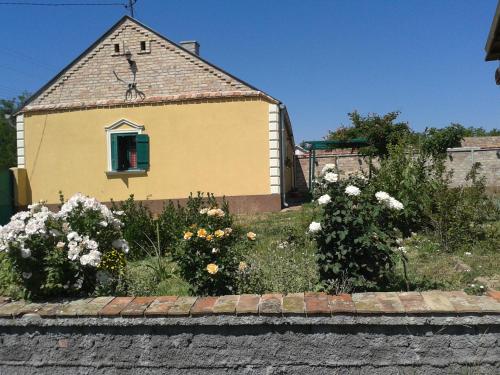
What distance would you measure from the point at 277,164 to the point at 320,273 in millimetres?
9584

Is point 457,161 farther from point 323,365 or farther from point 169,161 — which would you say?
point 323,365

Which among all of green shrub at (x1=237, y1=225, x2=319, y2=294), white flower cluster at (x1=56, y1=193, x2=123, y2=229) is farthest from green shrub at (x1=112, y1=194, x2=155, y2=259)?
white flower cluster at (x1=56, y1=193, x2=123, y2=229)

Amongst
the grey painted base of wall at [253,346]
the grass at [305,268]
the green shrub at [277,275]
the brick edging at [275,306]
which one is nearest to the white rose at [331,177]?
the grass at [305,268]

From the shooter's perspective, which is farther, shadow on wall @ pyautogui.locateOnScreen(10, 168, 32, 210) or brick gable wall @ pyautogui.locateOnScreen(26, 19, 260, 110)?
shadow on wall @ pyautogui.locateOnScreen(10, 168, 32, 210)

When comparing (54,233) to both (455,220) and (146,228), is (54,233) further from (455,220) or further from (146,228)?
(455,220)

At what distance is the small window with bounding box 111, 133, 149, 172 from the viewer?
1341cm

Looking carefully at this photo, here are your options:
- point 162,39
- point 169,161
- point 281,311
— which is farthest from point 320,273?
point 162,39

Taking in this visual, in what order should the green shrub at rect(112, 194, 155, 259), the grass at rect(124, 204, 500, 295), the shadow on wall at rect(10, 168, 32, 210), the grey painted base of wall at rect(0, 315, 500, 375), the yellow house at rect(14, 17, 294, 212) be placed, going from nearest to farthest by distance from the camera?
the grey painted base of wall at rect(0, 315, 500, 375), the grass at rect(124, 204, 500, 295), the green shrub at rect(112, 194, 155, 259), the yellow house at rect(14, 17, 294, 212), the shadow on wall at rect(10, 168, 32, 210)

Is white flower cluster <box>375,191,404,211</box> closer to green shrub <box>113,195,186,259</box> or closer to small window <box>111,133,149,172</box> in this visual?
green shrub <box>113,195,186,259</box>

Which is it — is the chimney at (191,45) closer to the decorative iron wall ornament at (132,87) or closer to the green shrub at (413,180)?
the decorative iron wall ornament at (132,87)

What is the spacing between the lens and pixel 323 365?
2816mm

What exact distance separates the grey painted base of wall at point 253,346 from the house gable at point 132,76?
418 inches

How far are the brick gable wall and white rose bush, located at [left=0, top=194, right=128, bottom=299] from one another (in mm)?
9891

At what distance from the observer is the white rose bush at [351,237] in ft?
10.6
